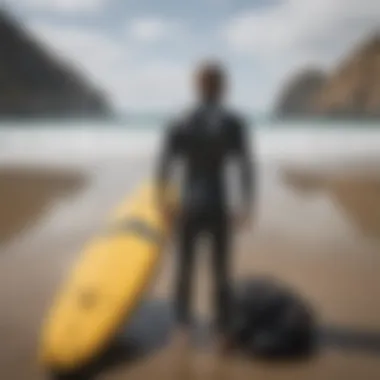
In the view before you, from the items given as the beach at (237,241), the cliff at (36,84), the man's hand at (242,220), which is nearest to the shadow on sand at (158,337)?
the beach at (237,241)

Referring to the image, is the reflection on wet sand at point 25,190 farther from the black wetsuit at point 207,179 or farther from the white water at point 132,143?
the black wetsuit at point 207,179

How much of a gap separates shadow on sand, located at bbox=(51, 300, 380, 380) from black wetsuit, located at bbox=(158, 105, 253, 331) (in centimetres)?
5

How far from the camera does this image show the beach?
4.94ft

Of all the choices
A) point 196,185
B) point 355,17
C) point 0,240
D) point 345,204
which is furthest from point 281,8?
point 0,240

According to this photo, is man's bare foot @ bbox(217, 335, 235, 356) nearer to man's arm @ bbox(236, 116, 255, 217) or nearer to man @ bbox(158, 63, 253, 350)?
man @ bbox(158, 63, 253, 350)

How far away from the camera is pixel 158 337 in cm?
160

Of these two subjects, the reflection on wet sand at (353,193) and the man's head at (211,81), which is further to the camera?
the reflection on wet sand at (353,193)

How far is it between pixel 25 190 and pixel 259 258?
64cm

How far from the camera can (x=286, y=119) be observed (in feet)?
5.03

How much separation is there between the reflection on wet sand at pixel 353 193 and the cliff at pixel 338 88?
0.19 metres

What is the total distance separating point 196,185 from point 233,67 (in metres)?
0.27

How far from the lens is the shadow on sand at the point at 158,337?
5.04 feet

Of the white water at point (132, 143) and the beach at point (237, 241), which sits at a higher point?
the white water at point (132, 143)

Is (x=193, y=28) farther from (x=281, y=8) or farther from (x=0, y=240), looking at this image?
(x=0, y=240)
